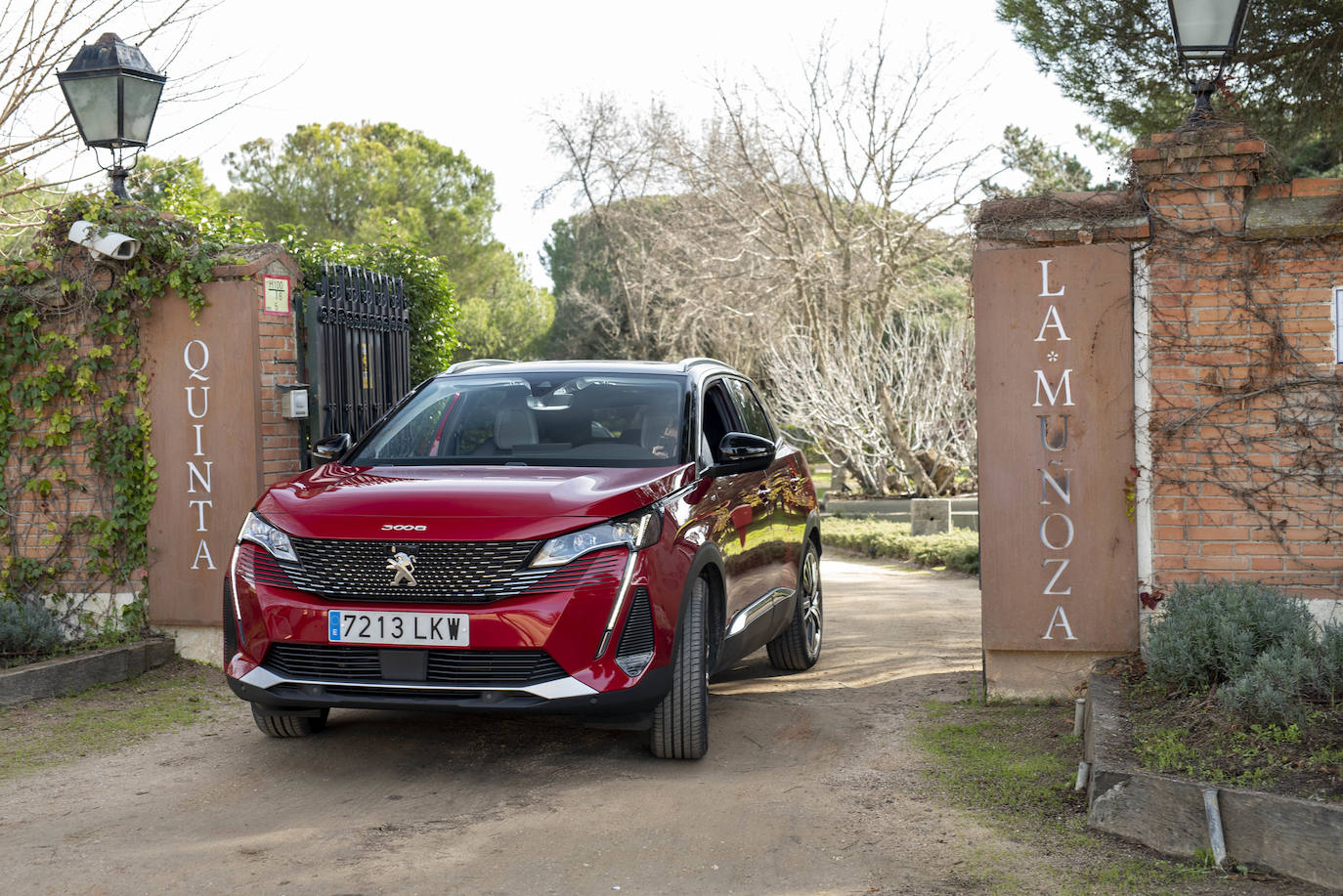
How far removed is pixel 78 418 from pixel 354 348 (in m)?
1.78

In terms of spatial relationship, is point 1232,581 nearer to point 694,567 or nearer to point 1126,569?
point 1126,569

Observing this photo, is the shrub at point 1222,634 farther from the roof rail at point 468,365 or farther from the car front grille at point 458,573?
the roof rail at point 468,365

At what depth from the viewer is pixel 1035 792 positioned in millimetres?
4969

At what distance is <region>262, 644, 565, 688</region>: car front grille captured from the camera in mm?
4793

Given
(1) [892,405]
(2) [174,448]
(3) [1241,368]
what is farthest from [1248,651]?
(1) [892,405]

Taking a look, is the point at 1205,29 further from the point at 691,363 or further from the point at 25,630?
the point at 25,630

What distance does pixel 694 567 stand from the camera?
5.27 m

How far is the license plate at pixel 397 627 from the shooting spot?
15.7 feet

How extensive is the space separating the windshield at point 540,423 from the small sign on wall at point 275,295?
164cm

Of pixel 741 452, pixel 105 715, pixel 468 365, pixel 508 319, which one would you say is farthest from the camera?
pixel 508 319

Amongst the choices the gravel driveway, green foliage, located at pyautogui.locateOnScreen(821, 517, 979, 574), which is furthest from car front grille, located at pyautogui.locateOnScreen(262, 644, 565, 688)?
green foliage, located at pyautogui.locateOnScreen(821, 517, 979, 574)

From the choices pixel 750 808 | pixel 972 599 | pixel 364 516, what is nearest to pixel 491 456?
pixel 364 516

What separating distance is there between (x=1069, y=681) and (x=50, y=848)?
183 inches

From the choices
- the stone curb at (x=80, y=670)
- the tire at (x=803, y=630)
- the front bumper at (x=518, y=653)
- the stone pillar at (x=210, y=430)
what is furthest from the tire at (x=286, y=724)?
the tire at (x=803, y=630)
